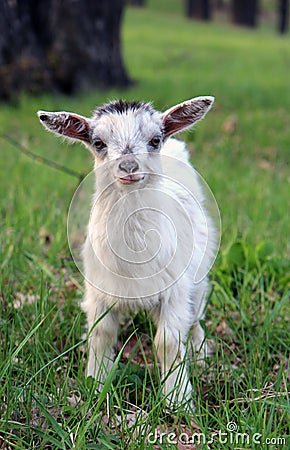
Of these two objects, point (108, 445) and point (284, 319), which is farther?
point (284, 319)

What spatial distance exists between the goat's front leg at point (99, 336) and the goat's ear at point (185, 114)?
31.9 inches

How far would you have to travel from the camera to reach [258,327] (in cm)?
350

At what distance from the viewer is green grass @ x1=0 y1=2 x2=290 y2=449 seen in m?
2.61

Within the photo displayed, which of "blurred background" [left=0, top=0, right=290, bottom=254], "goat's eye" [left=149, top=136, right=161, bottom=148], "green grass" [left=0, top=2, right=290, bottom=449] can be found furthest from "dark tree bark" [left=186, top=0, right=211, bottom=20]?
"goat's eye" [left=149, top=136, right=161, bottom=148]

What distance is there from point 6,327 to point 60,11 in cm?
756

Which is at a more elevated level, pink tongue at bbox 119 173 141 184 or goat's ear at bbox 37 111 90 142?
goat's ear at bbox 37 111 90 142

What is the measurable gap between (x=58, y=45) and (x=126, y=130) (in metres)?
7.70

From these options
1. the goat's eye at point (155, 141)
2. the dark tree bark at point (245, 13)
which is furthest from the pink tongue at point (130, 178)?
the dark tree bark at point (245, 13)

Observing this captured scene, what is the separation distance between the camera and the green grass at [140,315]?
103 inches

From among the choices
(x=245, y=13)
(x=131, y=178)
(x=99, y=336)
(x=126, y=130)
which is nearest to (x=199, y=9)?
(x=245, y=13)

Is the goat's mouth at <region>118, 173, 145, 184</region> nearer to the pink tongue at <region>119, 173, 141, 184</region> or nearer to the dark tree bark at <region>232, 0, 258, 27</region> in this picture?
the pink tongue at <region>119, 173, 141, 184</region>

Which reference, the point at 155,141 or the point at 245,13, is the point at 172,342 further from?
the point at 245,13

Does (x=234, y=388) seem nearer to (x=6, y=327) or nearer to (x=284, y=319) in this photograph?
(x=284, y=319)

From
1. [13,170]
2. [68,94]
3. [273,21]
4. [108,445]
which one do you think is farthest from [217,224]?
[273,21]
